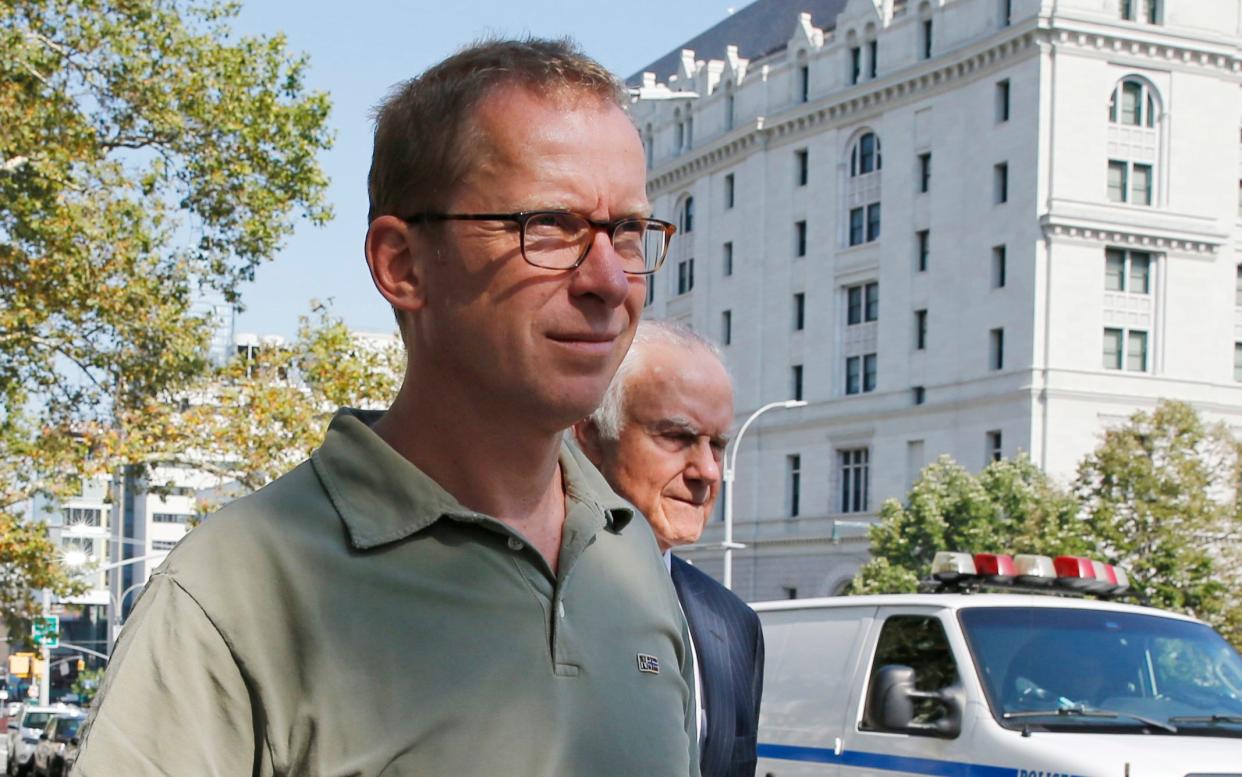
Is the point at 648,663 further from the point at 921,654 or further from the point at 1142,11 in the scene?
the point at 1142,11

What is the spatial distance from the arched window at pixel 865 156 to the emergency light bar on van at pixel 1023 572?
201 ft

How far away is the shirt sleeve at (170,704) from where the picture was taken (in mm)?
1793

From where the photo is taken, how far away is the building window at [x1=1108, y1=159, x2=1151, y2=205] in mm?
63969

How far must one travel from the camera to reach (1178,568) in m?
48.2

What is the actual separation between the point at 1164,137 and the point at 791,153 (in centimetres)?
1608

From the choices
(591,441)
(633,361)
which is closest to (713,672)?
(591,441)

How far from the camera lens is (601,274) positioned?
210 centimetres

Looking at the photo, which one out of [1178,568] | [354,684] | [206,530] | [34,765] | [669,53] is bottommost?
[34,765]

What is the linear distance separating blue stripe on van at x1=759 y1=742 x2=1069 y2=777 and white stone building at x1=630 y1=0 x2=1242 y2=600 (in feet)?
166

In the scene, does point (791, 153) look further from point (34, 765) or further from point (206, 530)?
point (206, 530)

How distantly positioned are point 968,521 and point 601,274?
171 ft

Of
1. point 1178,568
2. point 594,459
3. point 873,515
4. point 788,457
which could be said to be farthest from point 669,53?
point 594,459

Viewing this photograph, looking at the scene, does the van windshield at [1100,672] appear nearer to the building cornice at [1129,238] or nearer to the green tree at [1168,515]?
the green tree at [1168,515]

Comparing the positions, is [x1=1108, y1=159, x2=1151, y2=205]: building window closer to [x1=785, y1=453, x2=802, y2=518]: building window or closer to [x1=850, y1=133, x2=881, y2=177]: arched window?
[x1=850, y1=133, x2=881, y2=177]: arched window
